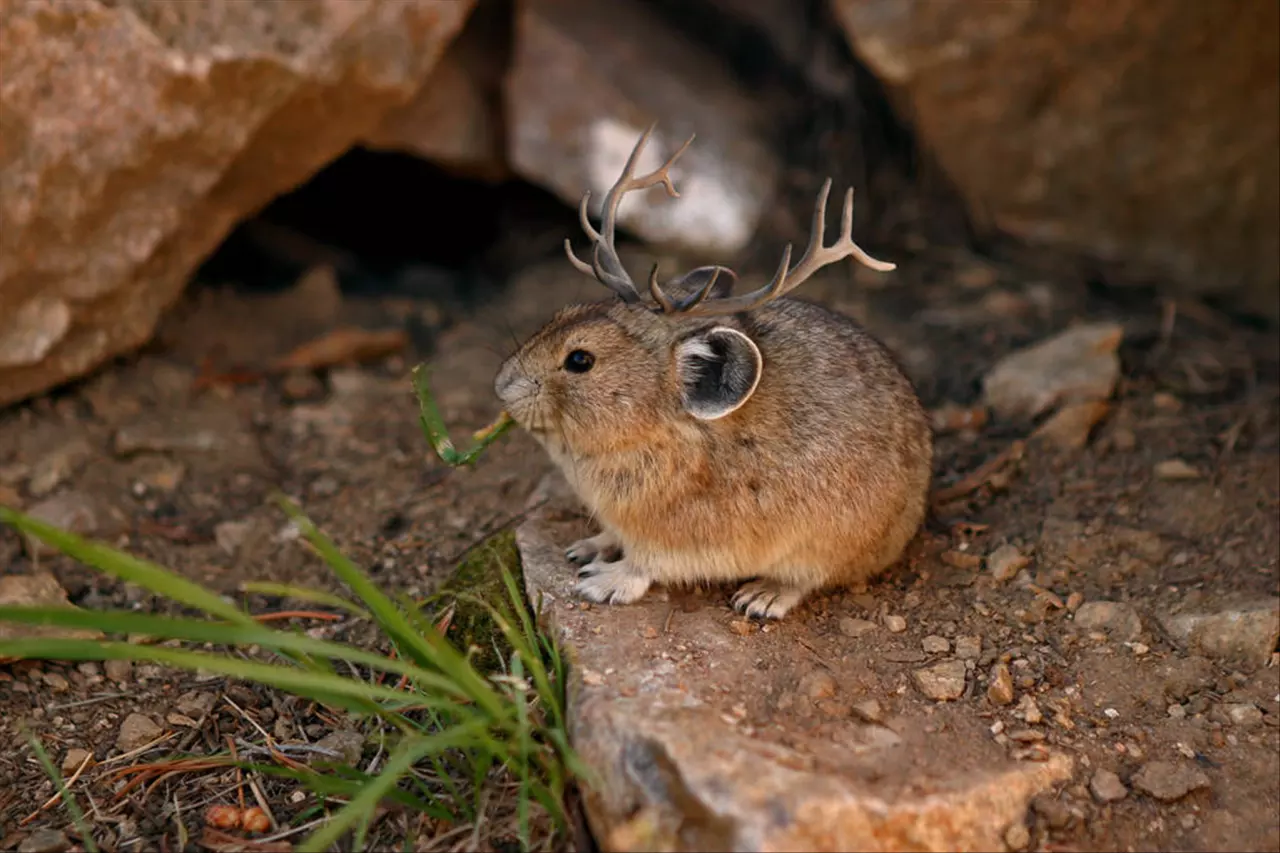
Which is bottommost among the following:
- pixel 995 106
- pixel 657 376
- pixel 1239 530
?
pixel 1239 530

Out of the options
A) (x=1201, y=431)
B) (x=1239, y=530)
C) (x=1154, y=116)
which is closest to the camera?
(x=1239, y=530)

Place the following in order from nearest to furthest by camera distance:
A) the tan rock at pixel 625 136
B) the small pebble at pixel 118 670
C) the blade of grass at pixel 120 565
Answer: the blade of grass at pixel 120 565 < the small pebble at pixel 118 670 < the tan rock at pixel 625 136

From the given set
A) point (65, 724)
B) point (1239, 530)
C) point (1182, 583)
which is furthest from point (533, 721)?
point (1239, 530)

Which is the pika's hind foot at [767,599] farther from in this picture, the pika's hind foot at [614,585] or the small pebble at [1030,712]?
the small pebble at [1030,712]

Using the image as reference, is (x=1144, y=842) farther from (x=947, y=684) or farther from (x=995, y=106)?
(x=995, y=106)

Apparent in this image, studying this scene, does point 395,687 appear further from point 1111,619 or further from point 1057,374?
point 1057,374

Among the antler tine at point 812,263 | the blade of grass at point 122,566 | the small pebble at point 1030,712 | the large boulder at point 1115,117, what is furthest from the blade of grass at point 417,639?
the large boulder at point 1115,117

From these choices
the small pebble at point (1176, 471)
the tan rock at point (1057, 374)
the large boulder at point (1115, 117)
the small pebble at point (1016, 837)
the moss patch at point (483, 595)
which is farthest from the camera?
the large boulder at point (1115, 117)
